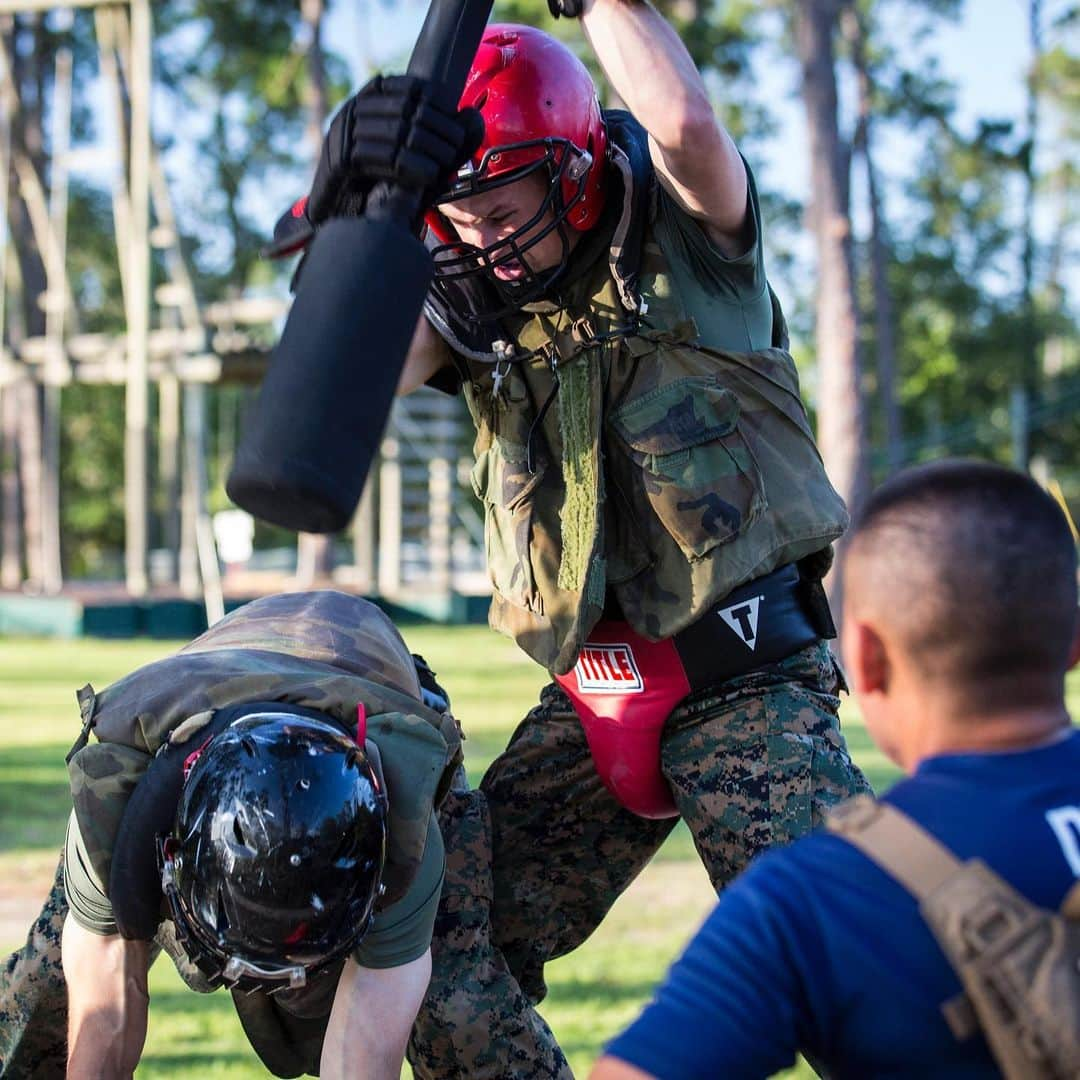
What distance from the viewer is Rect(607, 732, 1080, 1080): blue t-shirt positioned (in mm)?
1869

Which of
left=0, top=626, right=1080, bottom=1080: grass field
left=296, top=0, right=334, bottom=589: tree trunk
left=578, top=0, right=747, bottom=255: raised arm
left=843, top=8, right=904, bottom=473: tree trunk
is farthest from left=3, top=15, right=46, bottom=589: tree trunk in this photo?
left=578, top=0, right=747, bottom=255: raised arm

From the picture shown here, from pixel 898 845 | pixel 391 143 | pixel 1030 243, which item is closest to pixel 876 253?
pixel 1030 243

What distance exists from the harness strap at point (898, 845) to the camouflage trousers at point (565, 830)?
4.74 ft

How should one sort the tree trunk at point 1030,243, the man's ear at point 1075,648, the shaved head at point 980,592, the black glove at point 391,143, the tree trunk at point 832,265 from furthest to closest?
the tree trunk at point 1030,243 → the tree trunk at point 832,265 → the black glove at point 391,143 → the man's ear at point 1075,648 → the shaved head at point 980,592

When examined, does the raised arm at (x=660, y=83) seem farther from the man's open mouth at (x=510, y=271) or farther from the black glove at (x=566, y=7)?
the man's open mouth at (x=510, y=271)

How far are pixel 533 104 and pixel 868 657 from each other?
1.83 metres

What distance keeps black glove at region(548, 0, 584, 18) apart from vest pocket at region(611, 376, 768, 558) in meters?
0.86

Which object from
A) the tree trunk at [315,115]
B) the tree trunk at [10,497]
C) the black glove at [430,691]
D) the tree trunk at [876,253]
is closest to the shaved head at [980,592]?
the black glove at [430,691]

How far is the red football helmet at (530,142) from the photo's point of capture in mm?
3379

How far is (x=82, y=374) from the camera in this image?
21.5 m

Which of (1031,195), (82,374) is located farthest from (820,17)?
(1031,195)

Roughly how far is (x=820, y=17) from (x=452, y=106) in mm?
16128

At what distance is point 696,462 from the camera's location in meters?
3.50

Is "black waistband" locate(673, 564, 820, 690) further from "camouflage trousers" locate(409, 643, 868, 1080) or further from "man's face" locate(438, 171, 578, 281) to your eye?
"man's face" locate(438, 171, 578, 281)
